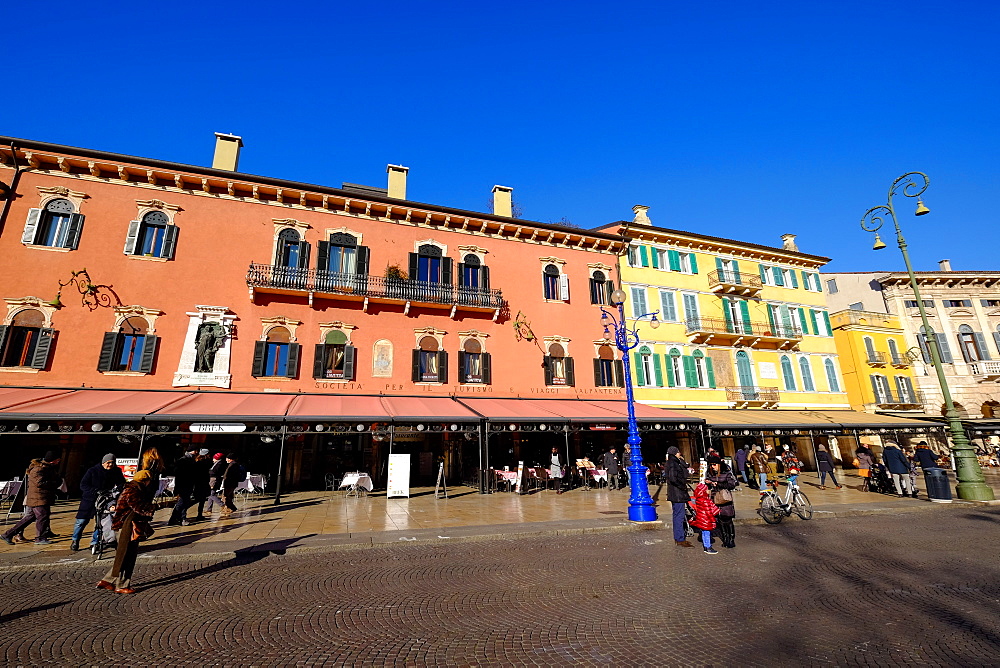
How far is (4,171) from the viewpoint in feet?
48.5

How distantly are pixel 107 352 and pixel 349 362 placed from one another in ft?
24.1

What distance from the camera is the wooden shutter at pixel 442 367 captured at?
1741 cm

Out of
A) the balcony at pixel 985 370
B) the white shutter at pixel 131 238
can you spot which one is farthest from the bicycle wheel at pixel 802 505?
the balcony at pixel 985 370

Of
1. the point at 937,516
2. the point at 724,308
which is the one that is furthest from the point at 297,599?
the point at 724,308

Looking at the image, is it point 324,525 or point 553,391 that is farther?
point 553,391

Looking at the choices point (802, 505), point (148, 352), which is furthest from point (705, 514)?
point (148, 352)

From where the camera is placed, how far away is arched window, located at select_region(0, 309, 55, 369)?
44.6ft

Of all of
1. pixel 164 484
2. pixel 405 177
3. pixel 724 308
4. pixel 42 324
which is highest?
pixel 405 177

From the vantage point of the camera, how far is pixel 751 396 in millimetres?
21875

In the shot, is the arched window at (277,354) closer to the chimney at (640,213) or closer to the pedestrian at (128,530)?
the pedestrian at (128,530)

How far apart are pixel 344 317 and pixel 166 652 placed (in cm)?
1395

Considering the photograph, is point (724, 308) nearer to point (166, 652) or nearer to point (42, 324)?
point (166, 652)

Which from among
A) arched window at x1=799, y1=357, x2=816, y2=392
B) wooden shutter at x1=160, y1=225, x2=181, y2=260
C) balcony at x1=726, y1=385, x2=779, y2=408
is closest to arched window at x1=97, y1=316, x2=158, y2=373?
wooden shutter at x1=160, y1=225, x2=181, y2=260

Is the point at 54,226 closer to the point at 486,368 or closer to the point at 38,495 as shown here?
the point at 38,495
